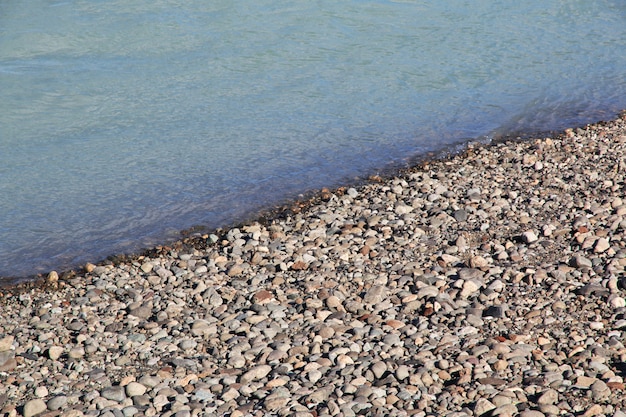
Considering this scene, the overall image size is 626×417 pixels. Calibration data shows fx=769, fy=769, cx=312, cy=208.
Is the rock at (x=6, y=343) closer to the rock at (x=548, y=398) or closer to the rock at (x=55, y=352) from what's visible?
the rock at (x=55, y=352)

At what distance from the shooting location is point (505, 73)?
12.0 meters

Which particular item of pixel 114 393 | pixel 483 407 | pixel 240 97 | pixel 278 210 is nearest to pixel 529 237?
pixel 483 407

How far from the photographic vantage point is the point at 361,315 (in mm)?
5535

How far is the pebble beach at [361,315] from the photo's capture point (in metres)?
4.60

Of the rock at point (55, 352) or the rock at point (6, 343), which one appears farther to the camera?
the rock at point (6, 343)

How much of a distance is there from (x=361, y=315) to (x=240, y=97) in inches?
241

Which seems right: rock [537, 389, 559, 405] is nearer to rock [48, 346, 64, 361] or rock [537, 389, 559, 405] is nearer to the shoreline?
rock [48, 346, 64, 361]

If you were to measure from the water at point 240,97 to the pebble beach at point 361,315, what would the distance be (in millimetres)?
1014

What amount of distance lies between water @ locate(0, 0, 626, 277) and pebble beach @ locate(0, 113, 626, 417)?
1014 mm

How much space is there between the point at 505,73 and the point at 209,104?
466 centimetres

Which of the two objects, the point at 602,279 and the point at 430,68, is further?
the point at 430,68

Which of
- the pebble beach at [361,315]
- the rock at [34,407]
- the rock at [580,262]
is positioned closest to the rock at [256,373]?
the pebble beach at [361,315]

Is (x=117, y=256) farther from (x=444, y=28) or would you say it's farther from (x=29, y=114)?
(x=444, y=28)

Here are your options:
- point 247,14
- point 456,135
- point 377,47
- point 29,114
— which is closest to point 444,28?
point 377,47
